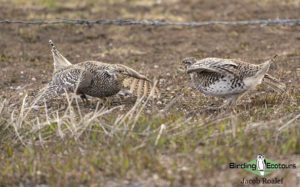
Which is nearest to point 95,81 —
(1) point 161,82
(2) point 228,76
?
(2) point 228,76

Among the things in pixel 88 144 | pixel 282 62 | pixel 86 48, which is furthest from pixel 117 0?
pixel 88 144

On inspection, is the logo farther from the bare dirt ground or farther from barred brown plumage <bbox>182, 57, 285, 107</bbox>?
barred brown plumage <bbox>182, 57, 285, 107</bbox>

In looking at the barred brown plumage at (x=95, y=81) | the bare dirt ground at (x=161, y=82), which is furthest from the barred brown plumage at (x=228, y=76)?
the barred brown plumage at (x=95, y=81)

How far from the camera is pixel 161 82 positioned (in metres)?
10.2

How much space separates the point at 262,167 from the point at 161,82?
15.1 ft

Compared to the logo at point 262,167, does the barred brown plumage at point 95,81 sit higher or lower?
higher

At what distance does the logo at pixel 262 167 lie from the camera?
18.1ft

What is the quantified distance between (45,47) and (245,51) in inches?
141

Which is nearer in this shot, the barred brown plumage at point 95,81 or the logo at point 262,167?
the logo at point 262,167

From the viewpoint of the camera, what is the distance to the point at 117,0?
675 inches

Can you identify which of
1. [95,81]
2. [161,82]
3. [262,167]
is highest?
[95,81]

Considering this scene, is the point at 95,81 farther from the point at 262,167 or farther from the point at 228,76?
the point at 262,167

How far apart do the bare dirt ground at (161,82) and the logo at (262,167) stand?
2.4 inches

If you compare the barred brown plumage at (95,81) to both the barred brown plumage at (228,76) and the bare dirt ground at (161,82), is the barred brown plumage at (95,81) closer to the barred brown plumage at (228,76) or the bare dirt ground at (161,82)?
the bare dirt ground at (161,82)
